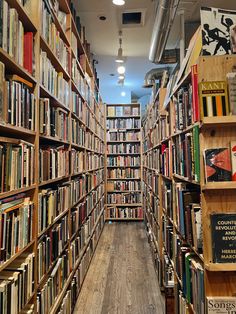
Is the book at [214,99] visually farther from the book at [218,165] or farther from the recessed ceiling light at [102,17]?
the recessed ceiling light at [102,17]

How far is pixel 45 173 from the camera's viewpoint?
1.60 metres

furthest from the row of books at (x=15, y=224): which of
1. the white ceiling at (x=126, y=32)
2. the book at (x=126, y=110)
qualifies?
the book at (x=126, y=110)

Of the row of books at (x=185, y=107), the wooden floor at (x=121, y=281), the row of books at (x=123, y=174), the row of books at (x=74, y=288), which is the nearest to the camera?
the row of books at (x=185, y=107)

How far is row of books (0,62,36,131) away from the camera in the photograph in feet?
3.41

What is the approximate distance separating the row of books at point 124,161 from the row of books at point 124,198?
68 centimetres

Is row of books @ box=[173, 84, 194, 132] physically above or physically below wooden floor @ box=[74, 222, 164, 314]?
above

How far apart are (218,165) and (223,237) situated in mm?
334

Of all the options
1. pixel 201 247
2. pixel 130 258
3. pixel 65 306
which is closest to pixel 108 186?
pixel 130 258

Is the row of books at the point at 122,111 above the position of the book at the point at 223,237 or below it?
above

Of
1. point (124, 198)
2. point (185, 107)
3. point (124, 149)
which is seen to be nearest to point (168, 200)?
point (185, 107)

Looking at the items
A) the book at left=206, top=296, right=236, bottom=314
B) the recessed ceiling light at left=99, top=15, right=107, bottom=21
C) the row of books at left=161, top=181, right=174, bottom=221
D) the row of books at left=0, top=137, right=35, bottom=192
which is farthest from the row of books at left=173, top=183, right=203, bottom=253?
the recessed ceiling light at left=99, top=15, right=107, bottom=21

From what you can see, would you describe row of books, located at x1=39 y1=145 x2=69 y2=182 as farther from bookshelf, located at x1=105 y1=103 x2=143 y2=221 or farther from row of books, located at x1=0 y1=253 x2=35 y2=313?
bookshelf, located at x1=105 y1=103 x2=143 y2=221

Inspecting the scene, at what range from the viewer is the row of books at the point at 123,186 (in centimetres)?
566

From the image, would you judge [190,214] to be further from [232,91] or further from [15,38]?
[15,38]
